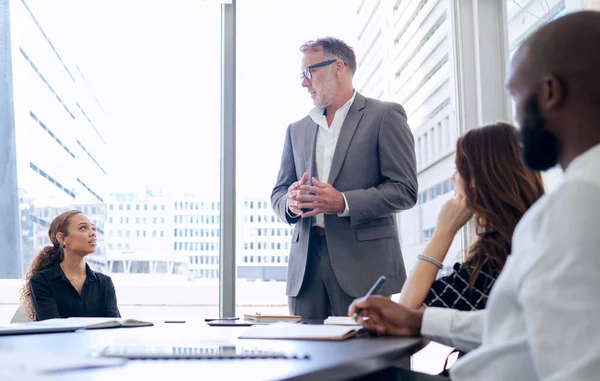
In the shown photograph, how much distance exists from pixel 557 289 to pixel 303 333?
31.1 inches

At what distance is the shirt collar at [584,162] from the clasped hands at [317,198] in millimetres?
1629

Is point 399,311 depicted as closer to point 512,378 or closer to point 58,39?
point 512,378

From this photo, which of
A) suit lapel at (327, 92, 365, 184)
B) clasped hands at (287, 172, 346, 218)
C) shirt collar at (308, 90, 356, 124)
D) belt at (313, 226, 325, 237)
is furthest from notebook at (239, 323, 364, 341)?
shirt collar at (308, 90, 356, 124)

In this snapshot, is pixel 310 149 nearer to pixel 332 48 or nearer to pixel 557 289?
pixel 332 48

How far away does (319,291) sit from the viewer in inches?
106

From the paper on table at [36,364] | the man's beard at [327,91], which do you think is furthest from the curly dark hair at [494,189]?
the man's beard at [327,91]

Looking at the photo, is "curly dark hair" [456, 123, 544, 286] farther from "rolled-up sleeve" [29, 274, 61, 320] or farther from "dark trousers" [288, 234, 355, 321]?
"rolled-up sleeve" [29, 274, 61, 320]

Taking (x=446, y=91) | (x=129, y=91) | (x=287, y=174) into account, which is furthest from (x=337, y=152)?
(x=129, y=91)

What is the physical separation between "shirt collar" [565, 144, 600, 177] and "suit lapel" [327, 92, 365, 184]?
1.92 metres

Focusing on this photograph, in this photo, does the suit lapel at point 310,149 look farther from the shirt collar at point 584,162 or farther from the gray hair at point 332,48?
the shirt collar at point 584,162

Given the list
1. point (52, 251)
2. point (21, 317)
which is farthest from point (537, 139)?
point (52, 251)

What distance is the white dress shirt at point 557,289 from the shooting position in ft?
2.46

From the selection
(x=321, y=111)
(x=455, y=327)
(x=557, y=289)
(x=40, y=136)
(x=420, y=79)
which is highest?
(x=420, y=79)

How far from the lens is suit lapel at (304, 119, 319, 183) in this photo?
2.89 metres
